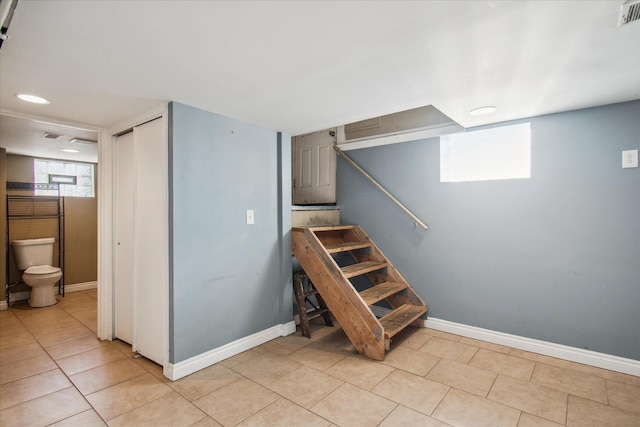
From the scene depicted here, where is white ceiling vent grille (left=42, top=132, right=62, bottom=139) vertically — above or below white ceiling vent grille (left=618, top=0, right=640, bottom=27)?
below

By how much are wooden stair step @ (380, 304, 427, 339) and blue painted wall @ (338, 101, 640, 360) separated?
0.20 metres

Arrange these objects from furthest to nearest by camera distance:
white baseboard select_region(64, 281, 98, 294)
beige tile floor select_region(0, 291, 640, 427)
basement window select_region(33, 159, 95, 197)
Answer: white baseboard select_region(64, 281, 98, 294)
basement window select_region(33, 159, 95, 197)
beige tile floor select_region(0, 291, 640, 427)

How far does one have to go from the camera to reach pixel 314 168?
Result: 4.19 m

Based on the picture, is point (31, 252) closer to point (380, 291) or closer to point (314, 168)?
point (314, 168)

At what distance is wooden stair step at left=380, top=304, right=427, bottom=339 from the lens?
8.61 ft

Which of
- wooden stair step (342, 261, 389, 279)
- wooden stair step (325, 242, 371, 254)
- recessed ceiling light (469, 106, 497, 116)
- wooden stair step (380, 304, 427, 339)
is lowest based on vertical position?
wooden stair step (380, 304, 427, 339)

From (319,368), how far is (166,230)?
1558 mm

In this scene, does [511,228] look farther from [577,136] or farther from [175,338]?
[175,338]

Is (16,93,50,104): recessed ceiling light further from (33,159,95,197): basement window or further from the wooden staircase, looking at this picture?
(33,159,95,197): basement window

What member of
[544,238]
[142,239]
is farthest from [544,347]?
[142,239]

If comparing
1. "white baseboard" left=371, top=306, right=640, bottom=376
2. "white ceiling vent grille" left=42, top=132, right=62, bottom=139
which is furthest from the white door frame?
"white baseboard" left=371, top=306, right=640, bottom=376

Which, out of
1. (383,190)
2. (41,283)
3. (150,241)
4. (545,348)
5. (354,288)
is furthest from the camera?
(41,283)

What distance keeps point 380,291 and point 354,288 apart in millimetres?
357

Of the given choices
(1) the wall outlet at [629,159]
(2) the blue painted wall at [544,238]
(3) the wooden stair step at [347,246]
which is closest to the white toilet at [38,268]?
(3) the wooden stair step at [347,246]
